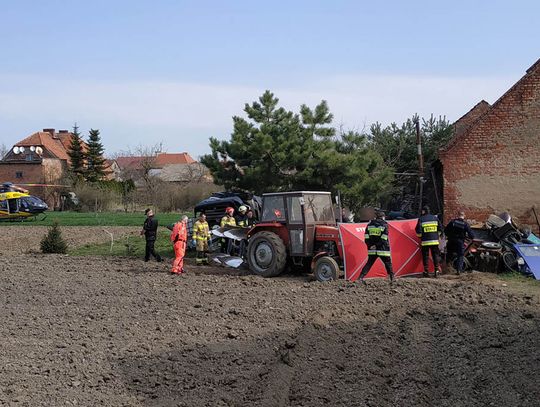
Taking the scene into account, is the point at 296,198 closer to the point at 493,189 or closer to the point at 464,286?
the point at 464,286

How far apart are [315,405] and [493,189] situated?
1412cm

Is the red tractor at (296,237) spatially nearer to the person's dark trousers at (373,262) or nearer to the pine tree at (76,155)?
the person's dark trousers at (373,262)

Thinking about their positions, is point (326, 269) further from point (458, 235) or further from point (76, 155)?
point (76, 155)

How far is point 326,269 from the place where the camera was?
15805mm

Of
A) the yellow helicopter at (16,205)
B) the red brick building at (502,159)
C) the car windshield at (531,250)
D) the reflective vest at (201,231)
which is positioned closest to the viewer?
the car windshield at (531,250)

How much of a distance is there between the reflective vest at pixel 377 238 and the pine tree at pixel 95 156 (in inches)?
2232

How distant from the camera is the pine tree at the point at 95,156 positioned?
69375mm

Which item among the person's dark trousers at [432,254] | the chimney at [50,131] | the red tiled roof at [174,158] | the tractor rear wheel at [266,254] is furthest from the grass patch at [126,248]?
the red tiled roof at [174,158]

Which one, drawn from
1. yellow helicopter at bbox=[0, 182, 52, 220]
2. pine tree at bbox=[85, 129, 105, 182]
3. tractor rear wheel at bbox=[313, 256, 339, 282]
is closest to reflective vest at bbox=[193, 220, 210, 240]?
tractor rear wheel at bbox=[313, 256, 339, 282]

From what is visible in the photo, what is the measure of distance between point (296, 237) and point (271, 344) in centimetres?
673

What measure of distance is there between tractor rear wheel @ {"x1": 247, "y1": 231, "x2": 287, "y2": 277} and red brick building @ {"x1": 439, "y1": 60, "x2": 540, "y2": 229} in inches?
240

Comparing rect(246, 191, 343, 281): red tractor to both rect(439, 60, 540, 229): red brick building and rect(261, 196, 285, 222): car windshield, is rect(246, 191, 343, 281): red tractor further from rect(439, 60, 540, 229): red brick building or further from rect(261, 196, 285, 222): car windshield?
rect(439, 60, 540, 229): red brick building

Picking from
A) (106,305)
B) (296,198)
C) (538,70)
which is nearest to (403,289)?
(296,198)

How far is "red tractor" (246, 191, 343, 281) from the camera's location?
16.0 m
